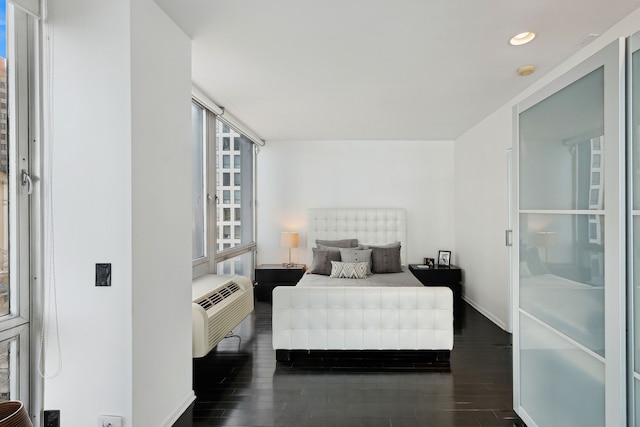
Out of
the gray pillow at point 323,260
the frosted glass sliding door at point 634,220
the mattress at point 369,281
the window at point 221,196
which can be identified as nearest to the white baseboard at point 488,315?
the mattress at point 369,281

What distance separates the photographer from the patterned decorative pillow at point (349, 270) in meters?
4.74

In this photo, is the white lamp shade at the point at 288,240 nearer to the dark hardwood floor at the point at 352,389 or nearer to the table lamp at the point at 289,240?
the table lamp at the point at 289,240

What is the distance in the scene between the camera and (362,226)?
18.8 feet

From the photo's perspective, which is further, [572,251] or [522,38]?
[522,38]

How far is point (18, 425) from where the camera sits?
3.76 feet

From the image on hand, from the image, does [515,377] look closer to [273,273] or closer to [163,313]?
[163,313]

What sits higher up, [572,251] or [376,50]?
[376,50]

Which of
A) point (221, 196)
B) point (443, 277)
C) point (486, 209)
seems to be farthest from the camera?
point (443, 277)

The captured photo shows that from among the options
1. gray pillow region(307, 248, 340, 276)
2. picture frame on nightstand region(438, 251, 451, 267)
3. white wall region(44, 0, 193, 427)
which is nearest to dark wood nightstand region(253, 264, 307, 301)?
gray pillow region(307, 248, 340, 276)

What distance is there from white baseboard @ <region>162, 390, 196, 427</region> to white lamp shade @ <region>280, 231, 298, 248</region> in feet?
10.6

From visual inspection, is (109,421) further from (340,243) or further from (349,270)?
(340,243)

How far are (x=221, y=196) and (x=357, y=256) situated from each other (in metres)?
1.97

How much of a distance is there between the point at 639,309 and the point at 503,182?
294 centimetres

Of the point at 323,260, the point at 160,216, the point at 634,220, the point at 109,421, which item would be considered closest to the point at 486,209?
the point at 323,260
